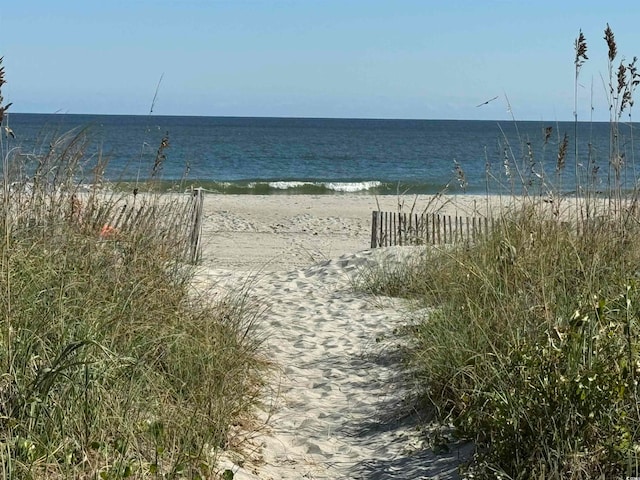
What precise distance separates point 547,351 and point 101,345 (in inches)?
71.1

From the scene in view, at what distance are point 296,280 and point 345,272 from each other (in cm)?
61

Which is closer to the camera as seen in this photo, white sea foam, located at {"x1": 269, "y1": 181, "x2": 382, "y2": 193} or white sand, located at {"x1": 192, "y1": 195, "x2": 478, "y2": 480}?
white sand, located at {"x1": 192, "y1": 195, "x2": 478, "y2": 480}

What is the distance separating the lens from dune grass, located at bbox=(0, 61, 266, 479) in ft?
11.1

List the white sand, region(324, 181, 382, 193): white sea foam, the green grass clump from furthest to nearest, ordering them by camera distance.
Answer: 1. region(324, 181, 382, 193): white sea foam
2. the white sand
3. the green grass clump

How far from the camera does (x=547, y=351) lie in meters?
3.50

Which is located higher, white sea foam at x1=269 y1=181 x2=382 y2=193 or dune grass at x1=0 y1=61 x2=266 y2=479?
white sea foam at x1=269 y1=181 x2=382 y2=193

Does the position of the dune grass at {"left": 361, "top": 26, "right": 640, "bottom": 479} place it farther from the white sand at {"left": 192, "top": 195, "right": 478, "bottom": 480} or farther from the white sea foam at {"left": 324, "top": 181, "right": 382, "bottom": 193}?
the white sea foam at {"left": 324, "top": 181, "right": 382, "bottom": 193}

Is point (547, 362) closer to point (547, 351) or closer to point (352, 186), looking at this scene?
point (547, 351)

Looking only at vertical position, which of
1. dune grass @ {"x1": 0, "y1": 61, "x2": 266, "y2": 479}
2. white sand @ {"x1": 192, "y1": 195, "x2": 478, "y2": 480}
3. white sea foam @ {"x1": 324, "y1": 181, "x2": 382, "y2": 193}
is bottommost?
white sand @ {"x1": 192, "y1": 195, "x2": 478, "y2": 480}

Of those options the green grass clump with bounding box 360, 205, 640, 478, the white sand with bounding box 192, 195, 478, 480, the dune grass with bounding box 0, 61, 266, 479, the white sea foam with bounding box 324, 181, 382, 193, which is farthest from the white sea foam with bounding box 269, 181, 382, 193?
the green grass clump with bounding box 360, 205, 640, 478

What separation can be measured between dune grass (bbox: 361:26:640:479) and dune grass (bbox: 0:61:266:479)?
122cm

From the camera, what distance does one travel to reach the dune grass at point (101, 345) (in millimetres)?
3395

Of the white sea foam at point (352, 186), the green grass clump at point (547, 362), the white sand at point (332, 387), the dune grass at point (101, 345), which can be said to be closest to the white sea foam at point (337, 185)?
the white sea foam at point (352, 186)

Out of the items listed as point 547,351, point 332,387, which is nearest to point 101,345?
point 547,351
